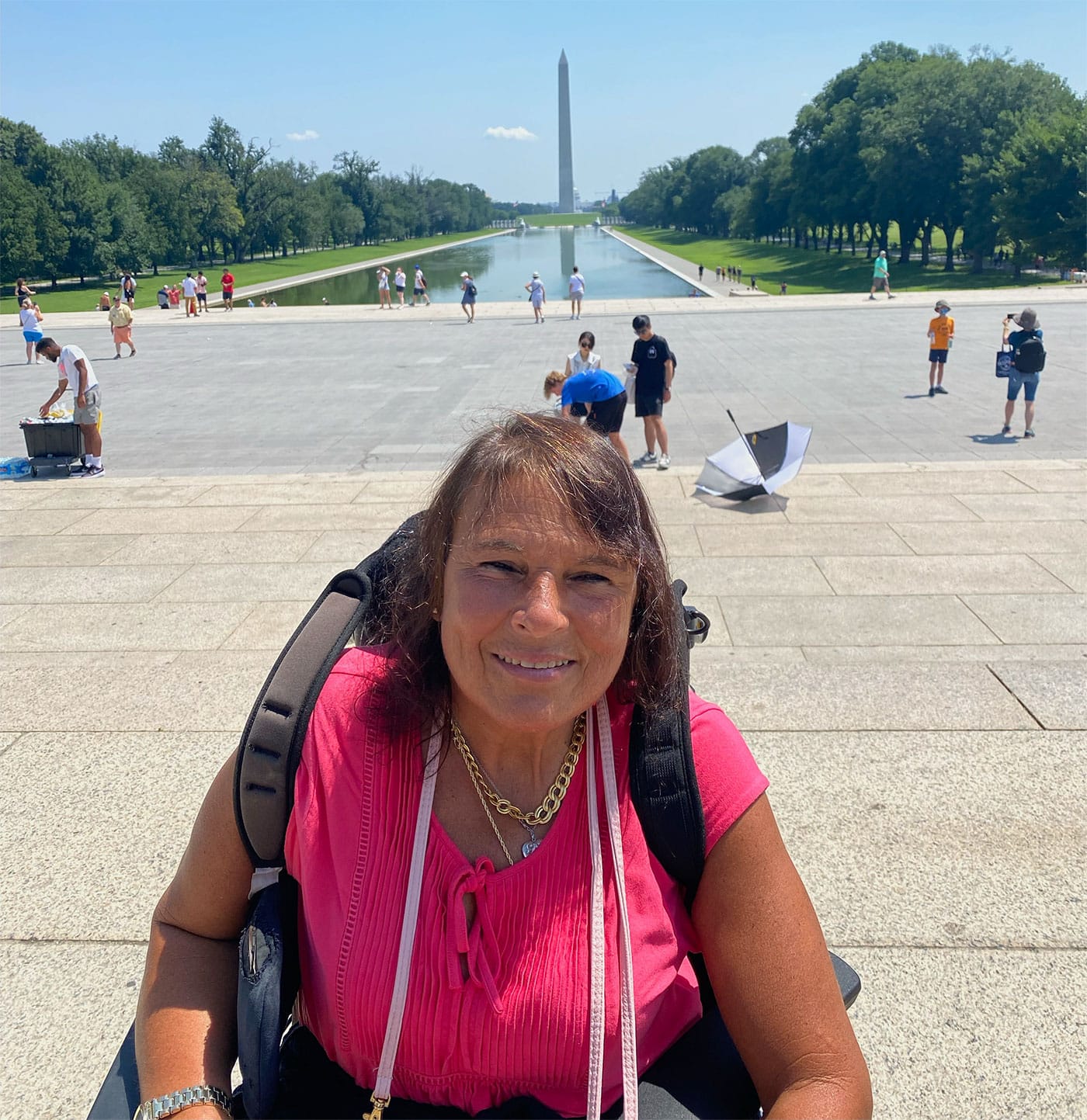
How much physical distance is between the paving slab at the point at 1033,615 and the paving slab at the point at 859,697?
1.94 feet

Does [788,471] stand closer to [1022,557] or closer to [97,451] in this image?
[1022,557]

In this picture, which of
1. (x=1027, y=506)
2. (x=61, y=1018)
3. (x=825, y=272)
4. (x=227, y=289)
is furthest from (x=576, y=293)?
(x=825, y=272)

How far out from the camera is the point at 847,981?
1818 millimetres

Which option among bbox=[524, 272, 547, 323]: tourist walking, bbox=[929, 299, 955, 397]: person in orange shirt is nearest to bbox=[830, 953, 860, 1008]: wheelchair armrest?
bbox=[929, 299, 955, 397]: person in orange shirt

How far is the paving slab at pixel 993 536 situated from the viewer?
6.49m

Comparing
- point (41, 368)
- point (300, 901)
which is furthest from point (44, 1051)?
point (41, 368)

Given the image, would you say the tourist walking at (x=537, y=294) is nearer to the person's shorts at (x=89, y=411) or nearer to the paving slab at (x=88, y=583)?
the person's shorts at (x=89, y=411)

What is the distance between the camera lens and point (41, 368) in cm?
2105

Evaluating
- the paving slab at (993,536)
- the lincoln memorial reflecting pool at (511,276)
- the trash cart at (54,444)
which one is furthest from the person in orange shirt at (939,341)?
the lincoln memorial reflecting pool at (511,276)

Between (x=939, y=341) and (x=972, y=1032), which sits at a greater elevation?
(x=939, y=341)

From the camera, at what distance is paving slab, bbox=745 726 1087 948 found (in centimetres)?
290

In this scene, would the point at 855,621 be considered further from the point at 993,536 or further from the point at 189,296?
the point at 189,296

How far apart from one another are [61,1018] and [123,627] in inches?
122

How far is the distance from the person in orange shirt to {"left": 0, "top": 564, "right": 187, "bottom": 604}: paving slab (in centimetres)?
1122
